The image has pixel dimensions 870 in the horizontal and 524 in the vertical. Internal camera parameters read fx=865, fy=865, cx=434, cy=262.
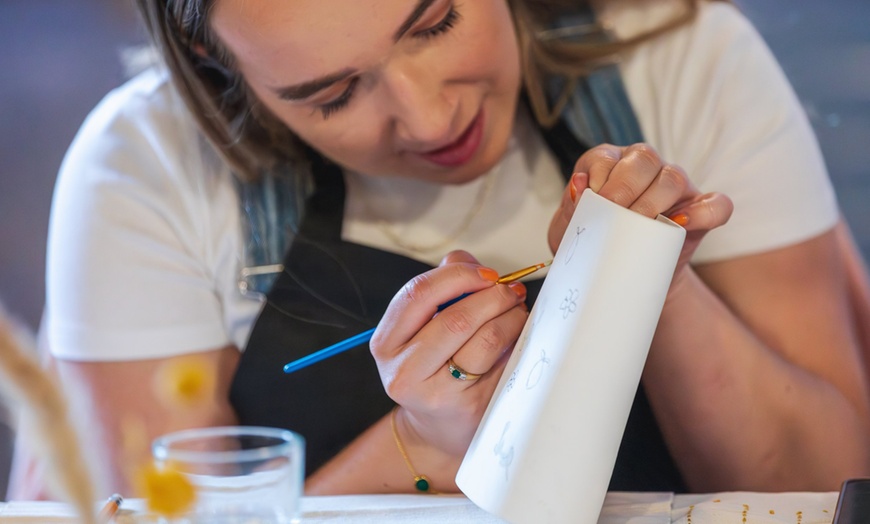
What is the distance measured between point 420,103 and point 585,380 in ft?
1.01

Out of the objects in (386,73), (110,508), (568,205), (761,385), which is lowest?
(761,385)

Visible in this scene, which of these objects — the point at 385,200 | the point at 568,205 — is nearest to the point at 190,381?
the point at 385,200

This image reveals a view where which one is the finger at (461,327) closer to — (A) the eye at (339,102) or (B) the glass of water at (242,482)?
(B) the glass of water at (242,482)

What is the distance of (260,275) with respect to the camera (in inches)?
36.8

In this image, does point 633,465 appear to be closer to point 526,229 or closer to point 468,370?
point 468,370

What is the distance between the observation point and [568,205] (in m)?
0.64

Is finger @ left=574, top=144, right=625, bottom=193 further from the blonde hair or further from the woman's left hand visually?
the blonde hair

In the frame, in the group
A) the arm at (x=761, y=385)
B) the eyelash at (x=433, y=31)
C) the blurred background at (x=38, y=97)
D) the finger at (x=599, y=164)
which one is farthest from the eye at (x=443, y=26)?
the blurred background at (x=38, y=97)

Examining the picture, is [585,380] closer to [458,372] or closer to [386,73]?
[458,372]

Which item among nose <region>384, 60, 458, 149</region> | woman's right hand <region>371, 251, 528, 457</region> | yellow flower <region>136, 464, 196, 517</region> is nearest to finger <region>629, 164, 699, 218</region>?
woman's right hand <region>371, 251, 528, 457</region>

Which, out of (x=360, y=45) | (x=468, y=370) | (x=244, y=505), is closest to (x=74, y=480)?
(x=244, y=505)

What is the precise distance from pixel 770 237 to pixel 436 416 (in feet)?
1.33

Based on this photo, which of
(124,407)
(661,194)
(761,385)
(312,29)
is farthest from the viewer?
(124,407)

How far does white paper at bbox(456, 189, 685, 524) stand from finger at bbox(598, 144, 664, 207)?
0.04 m
